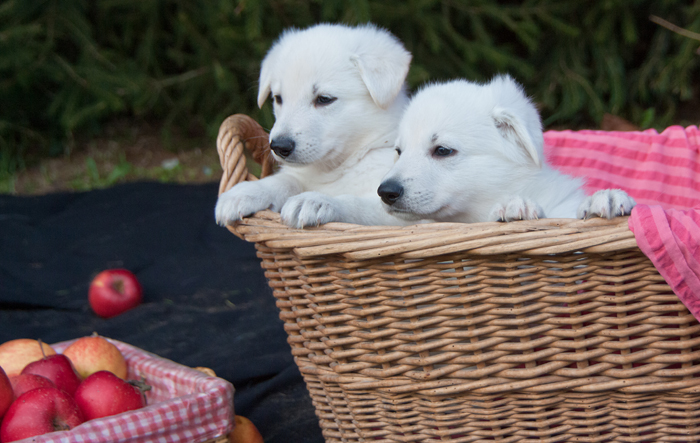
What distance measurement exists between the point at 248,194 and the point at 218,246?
223 cm

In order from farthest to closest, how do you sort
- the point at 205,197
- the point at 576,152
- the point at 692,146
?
1. the point at 205,197
2. the point at 576,152
3. the point at 692,146

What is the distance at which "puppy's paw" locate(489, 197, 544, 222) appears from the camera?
1.55 m

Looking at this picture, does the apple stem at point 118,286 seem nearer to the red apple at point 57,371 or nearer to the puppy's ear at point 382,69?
the red apple at point 57,371

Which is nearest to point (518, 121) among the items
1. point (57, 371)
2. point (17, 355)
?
point (57, 371)

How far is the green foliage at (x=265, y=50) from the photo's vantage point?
4.54 metres

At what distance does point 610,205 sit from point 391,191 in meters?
0.66

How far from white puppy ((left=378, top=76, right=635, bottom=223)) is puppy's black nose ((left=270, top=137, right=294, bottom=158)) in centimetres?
45

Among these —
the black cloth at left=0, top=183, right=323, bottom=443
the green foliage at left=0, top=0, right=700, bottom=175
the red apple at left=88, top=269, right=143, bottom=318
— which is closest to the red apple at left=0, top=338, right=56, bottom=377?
the black cloth at left=0, top=183, right=323, bottom=443

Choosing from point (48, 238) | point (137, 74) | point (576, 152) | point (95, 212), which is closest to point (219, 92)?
point (137, 74)

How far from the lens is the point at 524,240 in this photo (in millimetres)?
1344

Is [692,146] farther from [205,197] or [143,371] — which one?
[205,197]

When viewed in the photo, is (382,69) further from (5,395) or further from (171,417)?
(5,395)

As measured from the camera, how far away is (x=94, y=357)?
196cm

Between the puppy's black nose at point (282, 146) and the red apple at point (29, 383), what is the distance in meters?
1.09
